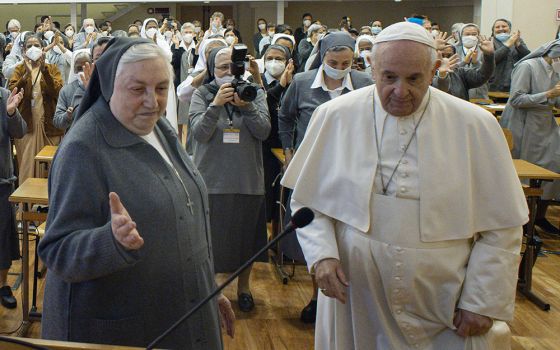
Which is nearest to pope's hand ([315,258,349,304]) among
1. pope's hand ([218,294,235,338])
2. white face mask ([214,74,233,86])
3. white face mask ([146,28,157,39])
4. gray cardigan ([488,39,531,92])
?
pope's hand ([218,294,235,338])

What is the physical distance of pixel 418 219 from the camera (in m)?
2.16

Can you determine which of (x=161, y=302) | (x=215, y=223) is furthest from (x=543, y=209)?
(x=161, y=302)

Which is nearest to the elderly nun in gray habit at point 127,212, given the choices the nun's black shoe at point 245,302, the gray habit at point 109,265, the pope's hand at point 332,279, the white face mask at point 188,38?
the gray habit at point 109,265

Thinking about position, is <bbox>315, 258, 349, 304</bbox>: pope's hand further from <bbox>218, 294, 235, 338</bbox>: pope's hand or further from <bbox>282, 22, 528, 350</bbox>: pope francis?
<bbox>218, 294, 235, 338</bbox>: pope's hand

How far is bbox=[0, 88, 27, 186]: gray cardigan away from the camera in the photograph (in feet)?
14.2

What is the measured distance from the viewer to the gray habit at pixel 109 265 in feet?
6.17

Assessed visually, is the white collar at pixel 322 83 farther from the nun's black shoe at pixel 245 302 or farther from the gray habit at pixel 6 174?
the gray habit at pixel 6 174

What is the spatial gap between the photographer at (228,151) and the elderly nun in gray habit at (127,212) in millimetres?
2129

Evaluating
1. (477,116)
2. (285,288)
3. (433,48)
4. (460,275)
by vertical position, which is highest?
(433,48)

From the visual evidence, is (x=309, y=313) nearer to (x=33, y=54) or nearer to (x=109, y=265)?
(x=109, y=265)

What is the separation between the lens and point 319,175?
2.37 metres

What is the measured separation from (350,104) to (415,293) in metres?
0.66

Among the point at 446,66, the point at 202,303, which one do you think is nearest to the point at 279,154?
the point at 446,66

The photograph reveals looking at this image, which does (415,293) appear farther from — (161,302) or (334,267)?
(161,302)
